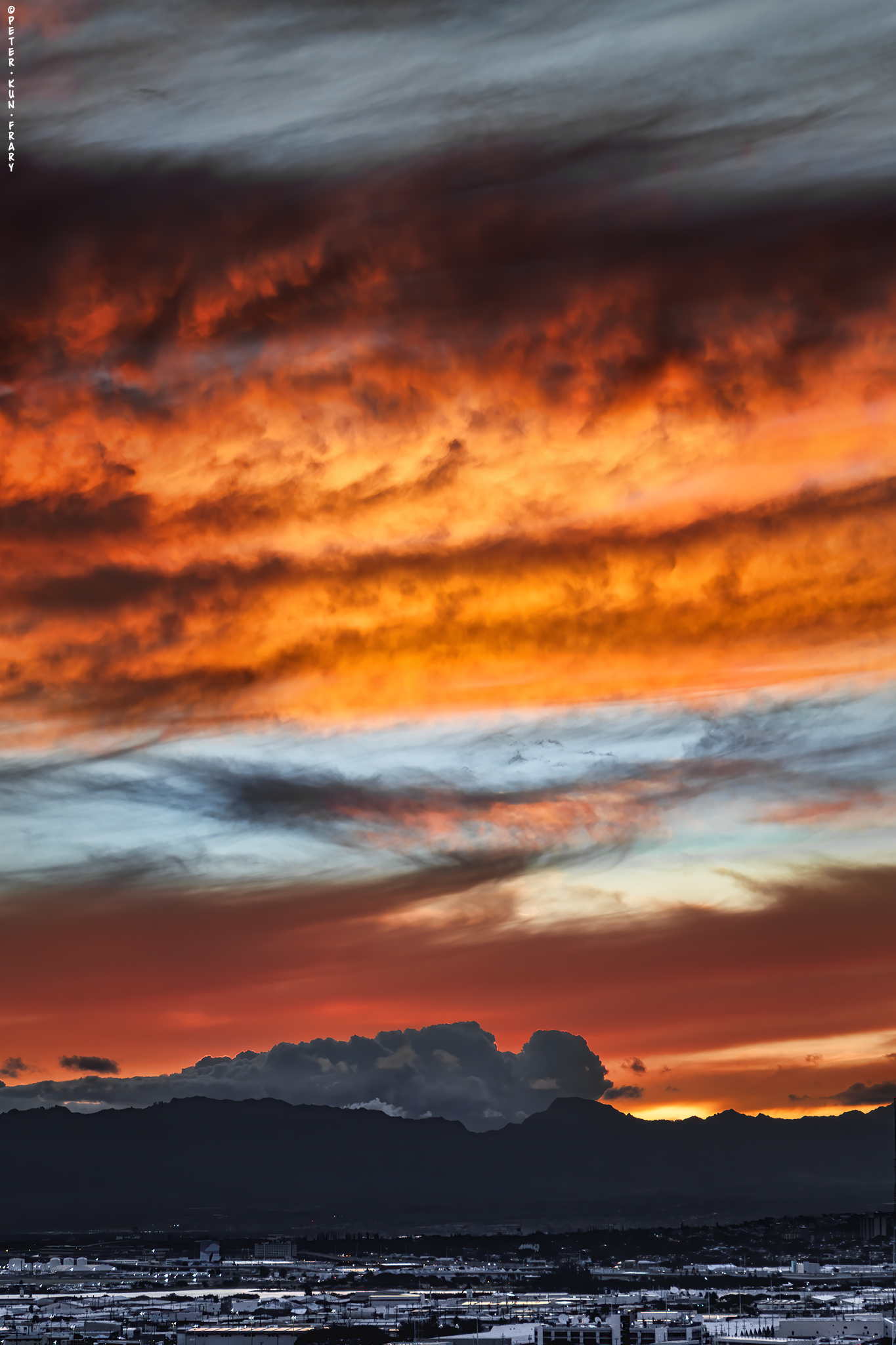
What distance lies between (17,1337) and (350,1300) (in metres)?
68.3

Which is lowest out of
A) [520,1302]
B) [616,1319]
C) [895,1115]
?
[520,1302]

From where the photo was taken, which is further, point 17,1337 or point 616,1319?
point 616,1319

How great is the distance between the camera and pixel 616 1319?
151 meters

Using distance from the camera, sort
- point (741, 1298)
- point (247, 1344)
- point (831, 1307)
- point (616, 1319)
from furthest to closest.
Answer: point (741, 1298), point (831, 1307), point (616, 1319), point (247, 1344)

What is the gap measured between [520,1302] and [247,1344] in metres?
65.9

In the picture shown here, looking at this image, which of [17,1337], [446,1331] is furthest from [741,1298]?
[17,1337]

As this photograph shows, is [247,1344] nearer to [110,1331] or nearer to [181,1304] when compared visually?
[110,1331]

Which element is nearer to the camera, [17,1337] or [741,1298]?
[17,1337]

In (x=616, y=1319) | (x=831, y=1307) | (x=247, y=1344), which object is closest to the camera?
(x=247, y=1344)

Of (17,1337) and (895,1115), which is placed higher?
(895,1115)

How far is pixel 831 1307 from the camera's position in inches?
6570

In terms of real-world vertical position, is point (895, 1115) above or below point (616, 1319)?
above

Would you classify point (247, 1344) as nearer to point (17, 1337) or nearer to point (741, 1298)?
point (17, 1337)

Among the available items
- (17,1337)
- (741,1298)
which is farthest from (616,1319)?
(17,1337)
